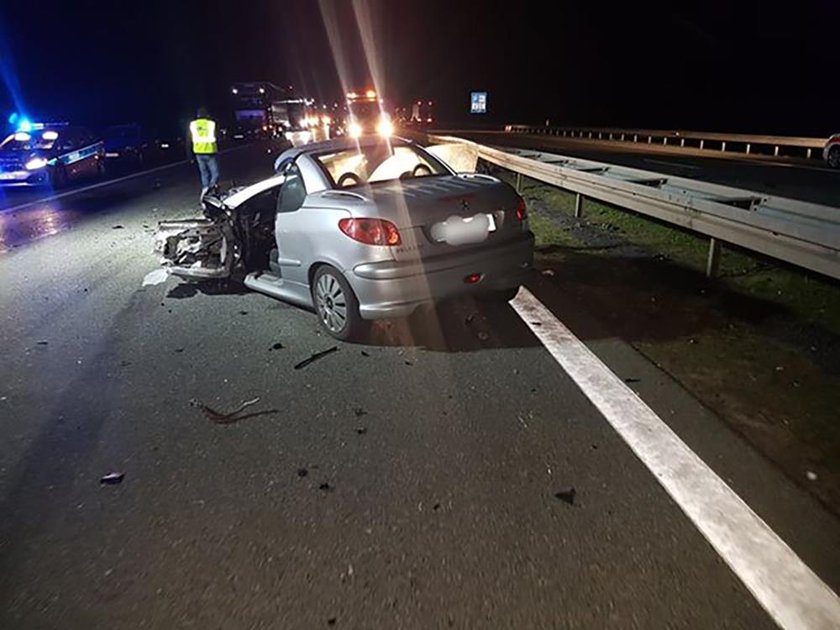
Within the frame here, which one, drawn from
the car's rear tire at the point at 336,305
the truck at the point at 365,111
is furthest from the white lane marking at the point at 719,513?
the truck at the point at 365,111

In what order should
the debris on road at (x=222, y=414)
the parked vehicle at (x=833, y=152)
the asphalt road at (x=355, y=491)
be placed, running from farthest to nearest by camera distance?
the parked vehicle at (x=833, y=152)
the debris on road at (x=222, y=414)
the asphalt road at (x=355, y=491)

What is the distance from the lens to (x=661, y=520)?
3.14 meters

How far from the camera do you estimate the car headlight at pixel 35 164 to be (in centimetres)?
2058

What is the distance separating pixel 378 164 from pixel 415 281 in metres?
1.77

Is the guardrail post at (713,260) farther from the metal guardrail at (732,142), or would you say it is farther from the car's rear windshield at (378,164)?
the metal guardrail at (732,142)

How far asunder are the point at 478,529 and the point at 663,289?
457 centimetres

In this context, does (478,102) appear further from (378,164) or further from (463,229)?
(463,229)

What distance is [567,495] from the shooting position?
339cm

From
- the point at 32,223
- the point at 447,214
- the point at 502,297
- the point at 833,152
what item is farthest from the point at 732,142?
the point at 447,214

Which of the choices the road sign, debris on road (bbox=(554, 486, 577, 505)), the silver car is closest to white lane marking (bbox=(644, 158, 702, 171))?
the silver car

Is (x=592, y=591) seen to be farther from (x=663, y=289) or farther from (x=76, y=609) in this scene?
(x=663, y=289)

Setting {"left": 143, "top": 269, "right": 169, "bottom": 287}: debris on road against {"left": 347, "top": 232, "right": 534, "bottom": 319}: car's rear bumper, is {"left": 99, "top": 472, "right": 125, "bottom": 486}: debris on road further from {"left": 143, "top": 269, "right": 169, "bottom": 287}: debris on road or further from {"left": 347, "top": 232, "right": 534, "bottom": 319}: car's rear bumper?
{"left": 143, "top": 269, "right": 169, "bottom": 287}: debris on road

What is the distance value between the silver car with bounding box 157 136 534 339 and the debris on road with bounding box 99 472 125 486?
2.25 metres

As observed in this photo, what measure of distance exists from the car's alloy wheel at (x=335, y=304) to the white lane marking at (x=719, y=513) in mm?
1766
